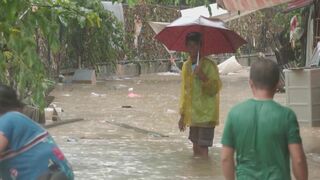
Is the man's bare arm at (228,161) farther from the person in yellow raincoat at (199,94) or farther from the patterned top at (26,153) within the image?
the person in yellow raincoat at (199,94)

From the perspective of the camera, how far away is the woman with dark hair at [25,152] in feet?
12.1

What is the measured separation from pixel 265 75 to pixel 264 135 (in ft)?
1.06

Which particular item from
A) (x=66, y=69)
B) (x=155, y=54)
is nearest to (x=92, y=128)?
(x=66, y=69)

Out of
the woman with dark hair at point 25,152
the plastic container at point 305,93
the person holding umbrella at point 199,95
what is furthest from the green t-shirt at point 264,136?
the plastic container at point 305,93

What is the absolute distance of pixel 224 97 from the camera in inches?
642

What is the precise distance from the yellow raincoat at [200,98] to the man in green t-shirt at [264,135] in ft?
14.4

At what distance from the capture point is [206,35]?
28.5 feet

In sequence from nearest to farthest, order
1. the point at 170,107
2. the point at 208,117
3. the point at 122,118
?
the point at 208,117
the point at 122,118
the point at 170,107

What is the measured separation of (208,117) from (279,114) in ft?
14.8

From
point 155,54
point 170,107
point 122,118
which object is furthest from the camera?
point 155,54

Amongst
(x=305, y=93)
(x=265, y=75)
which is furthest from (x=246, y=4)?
(x=265, y=75)

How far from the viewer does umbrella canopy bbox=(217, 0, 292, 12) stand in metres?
7.64

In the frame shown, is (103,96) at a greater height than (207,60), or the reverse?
(207,60)

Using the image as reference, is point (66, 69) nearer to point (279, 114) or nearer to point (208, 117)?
point (208, 117)
